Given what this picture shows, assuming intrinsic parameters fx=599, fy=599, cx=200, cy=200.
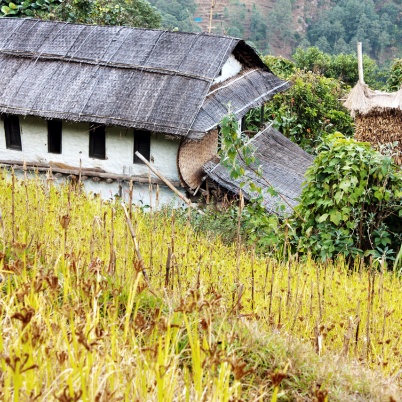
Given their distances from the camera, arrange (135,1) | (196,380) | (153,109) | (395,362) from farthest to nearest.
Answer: (135,1)
(153,109)
(395,362)
(196,380)

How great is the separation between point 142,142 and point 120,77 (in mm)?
1362

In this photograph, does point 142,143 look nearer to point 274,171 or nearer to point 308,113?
point 274,171

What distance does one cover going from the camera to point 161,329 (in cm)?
242

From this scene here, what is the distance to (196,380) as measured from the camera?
2.12m

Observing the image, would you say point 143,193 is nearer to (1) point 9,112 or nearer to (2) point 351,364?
(1) point 9,112

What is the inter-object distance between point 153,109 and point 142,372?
29.6 feet

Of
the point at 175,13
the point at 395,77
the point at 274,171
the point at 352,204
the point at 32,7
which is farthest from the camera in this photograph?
the point at 175,13

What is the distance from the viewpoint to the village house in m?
11.1

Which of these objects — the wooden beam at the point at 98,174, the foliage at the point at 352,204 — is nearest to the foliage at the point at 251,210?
the foliage at the point at 352,204

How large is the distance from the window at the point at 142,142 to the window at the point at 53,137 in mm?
1758

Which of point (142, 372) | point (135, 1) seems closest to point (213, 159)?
point (142, 372)

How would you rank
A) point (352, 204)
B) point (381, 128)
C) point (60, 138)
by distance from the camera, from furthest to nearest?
point (381, 128) < point (60, 138) < point (352, 204)

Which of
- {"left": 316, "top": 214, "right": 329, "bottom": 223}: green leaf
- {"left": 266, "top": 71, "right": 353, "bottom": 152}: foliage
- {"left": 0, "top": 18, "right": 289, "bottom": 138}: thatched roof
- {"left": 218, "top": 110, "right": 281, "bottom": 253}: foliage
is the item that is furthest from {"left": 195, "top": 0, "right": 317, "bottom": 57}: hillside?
{"left": 316, "top": 214, "right": 329, "bottom": 223}: green leaf

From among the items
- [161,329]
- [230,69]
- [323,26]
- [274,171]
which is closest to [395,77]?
[230,69]
